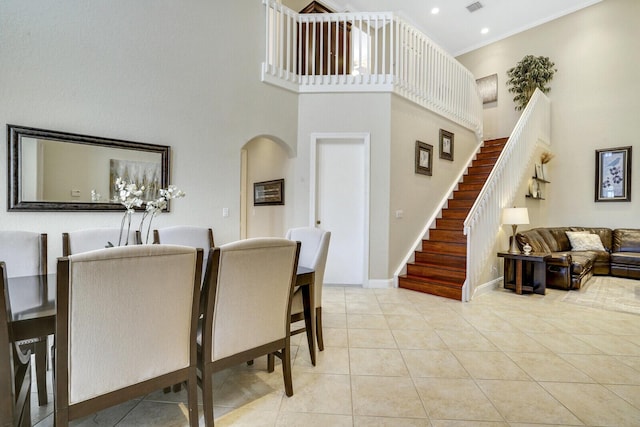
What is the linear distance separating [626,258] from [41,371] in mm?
7675

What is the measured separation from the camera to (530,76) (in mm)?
6484

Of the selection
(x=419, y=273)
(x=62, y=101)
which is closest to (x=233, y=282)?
(x=62, y=101)

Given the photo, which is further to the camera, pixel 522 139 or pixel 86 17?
pixel 522 139

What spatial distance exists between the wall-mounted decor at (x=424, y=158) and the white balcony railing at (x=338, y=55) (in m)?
0.70

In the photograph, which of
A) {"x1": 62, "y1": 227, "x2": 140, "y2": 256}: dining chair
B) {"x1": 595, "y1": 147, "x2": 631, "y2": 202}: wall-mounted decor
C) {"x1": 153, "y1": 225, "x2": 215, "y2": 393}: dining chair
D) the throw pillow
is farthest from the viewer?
{"x1": 595, "y1": 147, "x2": 631, "y2": 202}: wall-mounted decor

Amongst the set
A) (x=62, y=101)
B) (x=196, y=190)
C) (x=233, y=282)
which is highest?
(x=62, y=101)

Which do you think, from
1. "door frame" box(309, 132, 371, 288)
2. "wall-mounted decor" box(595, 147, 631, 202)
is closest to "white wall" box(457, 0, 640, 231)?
"wall-mounted decor" box(595, 147, 631, 202)

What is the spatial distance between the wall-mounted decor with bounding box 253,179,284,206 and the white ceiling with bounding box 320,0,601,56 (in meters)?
3.92

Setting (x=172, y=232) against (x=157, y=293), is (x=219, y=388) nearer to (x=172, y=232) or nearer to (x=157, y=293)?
(x=157, y=293)

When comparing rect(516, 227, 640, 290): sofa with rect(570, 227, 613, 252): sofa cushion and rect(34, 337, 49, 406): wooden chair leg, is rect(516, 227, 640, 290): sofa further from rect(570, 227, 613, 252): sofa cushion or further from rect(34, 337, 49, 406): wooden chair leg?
rect(34, 337, 49, 406): wooden chair leg

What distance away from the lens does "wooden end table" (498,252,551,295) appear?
4.10 meters

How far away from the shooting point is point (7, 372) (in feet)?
3.45

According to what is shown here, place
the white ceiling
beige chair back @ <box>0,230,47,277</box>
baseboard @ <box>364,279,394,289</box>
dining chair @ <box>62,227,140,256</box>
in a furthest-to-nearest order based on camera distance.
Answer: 1. the white ceiling
2. baseboard @ <box>364,279,394,289</box>
3. dining chair @ <box>62,227,140,256</box>
4. beige chair back @ <box>0,230,47,277</box>

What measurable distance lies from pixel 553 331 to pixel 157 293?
3484mm
